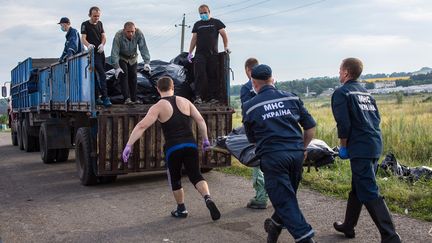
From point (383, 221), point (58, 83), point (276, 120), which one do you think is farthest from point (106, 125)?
point (383, 221)

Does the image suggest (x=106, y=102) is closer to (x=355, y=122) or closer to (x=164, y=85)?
(x=164, y=85)

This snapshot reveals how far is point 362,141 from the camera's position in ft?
15.4

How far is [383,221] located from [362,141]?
0.73m

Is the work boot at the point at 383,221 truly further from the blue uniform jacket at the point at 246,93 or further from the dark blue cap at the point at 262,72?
the blue uniform jacket at the point at 246,93

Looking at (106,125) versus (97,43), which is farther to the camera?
(97,43)

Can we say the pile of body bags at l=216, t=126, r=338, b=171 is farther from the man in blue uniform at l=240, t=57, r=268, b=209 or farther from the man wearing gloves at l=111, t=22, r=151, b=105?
the man wearing gloves at l=111, t=22, r=151, b=105

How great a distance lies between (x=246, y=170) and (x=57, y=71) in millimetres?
4637

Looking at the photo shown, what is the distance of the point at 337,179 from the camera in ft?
26.6

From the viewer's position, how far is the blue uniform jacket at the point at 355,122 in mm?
4688

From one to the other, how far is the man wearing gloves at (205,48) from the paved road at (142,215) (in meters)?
1.65

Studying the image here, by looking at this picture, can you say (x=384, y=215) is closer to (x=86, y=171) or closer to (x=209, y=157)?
(x=209, y=157)

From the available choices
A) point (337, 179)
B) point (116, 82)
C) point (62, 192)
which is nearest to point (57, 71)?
point (116, 82)

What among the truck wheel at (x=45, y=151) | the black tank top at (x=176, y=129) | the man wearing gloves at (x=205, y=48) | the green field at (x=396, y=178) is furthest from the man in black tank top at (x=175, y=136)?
the truck wheel at (x=45, y=151)

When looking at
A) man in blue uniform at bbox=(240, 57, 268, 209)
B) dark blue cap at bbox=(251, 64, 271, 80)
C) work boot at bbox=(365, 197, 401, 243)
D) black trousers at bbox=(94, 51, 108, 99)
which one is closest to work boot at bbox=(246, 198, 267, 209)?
man in blue uniform at bbox=(240, 57, 268, 209)
